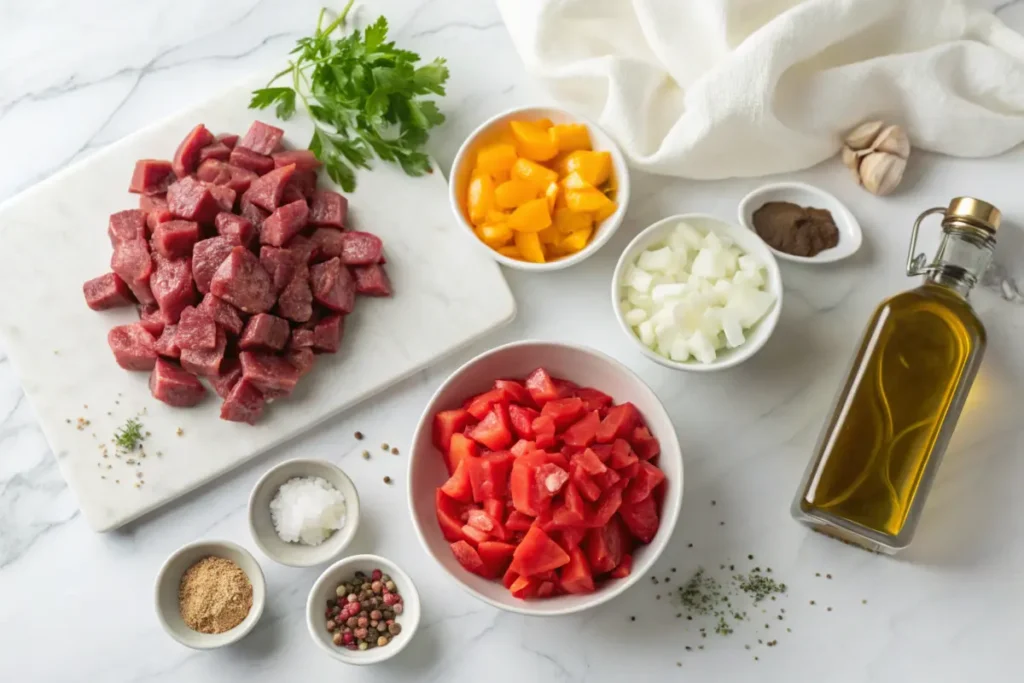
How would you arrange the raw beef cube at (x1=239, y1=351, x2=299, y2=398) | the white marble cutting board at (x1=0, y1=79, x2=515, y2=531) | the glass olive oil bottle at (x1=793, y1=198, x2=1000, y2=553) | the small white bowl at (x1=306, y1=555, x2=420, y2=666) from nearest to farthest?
the glass olive oil bottle at (x1=793, y1=198, x2=1000, y2=553)
the small white bowl at (x1=306, y1=555, x2=420, y2=666)
the raw beef cube at (x1=239, y1=351, x2=299, y2=398)
the white marble cutting board at (x1=0, y1=79, x2=515, y2=531)

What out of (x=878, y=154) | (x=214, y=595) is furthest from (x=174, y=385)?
(x=878, y=154)

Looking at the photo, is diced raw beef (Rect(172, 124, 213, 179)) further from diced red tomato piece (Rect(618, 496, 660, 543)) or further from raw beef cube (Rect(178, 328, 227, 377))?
diced red tomato piece (Rect(618, 496, 660, 543))

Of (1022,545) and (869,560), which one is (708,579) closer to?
(869,560)

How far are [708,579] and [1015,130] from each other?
5.07 ft

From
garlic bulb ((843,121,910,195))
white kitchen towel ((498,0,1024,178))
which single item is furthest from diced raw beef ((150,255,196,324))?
garlic bulb ((843,121,910,195))

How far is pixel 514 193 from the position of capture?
2408 mm

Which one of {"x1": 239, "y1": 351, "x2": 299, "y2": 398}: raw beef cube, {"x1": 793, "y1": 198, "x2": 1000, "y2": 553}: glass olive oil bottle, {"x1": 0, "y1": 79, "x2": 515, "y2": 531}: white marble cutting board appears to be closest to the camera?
{"x1": 793, "y1": 198, "x2": 1000, "y2": 553}: glass olive oil bottle

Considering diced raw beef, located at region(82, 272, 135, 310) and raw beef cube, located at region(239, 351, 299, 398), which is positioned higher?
diced raw beef, located at region(82, 272, 135, 310)

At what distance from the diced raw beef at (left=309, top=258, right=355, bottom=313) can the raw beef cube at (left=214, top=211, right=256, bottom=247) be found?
192 millimetres

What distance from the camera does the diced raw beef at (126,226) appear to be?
2463 mm

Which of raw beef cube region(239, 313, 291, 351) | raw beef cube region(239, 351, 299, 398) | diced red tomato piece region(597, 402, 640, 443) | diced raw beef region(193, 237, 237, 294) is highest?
diced raw beef region(193, 237, 237, 294)

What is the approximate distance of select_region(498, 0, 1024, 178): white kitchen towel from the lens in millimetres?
2451

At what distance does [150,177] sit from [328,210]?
52cm

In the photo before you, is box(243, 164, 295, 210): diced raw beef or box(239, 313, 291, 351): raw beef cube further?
box(243, 164, 295, 210): diced raw beef
